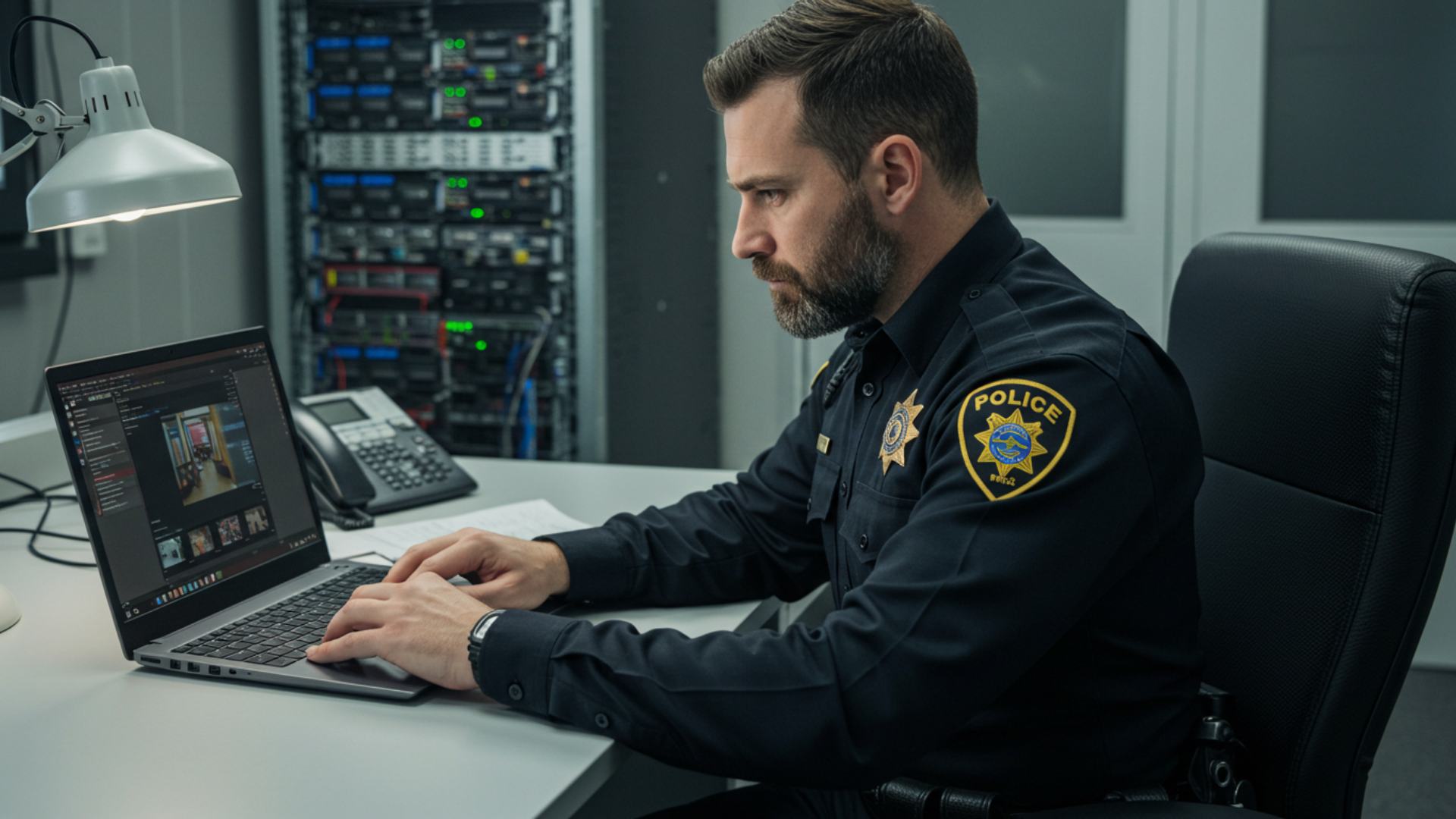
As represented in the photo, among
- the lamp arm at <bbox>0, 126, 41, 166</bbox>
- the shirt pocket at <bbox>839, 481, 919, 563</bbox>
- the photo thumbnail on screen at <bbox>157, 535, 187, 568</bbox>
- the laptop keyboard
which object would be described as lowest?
the laptop keyboard

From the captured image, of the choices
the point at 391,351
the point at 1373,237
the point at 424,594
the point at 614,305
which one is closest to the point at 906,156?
the point at 424,594

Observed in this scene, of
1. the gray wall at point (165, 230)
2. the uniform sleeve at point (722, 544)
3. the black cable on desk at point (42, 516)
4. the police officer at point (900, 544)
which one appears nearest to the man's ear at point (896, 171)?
the police officer at point (900, 544)

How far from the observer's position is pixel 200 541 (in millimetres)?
1086

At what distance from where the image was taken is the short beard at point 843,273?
3.46ft

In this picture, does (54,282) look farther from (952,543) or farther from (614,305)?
(952,543)

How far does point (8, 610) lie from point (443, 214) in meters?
1.52

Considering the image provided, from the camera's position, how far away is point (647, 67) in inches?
107

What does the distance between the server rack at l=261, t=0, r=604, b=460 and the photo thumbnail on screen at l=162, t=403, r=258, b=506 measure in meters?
1.31

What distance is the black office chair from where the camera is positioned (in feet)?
2.95

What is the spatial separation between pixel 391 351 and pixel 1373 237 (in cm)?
217

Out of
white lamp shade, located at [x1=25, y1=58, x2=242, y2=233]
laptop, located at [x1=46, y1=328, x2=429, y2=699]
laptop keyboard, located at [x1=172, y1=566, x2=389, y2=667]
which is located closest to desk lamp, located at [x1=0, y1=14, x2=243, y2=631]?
white lamp shade, located at [x1=25, y1=58, x2=242, y2=233]

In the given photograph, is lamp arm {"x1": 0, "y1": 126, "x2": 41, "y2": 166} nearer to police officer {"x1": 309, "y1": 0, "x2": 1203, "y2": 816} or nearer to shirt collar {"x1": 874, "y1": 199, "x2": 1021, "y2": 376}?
police officer {"x1": 309, "y1": 0, "x2": 1203, "y2": 816}

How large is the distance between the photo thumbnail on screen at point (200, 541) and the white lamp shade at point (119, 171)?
29 cm

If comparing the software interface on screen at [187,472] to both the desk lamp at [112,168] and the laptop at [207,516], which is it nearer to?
the laptop at [207,516]
